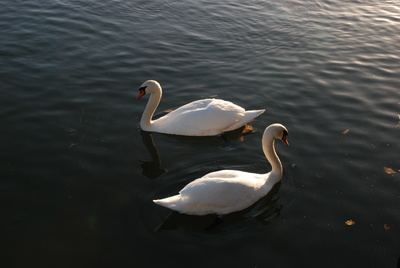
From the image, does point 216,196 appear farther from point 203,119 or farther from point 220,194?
point 203,119

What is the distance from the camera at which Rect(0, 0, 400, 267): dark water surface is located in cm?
621

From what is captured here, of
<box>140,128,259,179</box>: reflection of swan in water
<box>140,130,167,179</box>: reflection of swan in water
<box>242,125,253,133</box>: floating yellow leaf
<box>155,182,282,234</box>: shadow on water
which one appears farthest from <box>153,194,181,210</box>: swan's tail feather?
<box>242,125,253,133</box>: floating yellow leaf

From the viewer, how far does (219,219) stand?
6.66 meters

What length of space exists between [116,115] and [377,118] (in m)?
5.77

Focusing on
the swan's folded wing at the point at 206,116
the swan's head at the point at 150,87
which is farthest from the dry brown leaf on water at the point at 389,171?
the swan's head at the point at 150,87

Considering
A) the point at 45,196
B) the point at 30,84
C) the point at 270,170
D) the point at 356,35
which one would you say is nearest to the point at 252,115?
the point at 270,170

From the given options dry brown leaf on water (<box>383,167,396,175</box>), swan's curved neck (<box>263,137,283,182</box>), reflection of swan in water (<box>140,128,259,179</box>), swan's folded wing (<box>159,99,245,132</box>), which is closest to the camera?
swan's curved neck (<box>263,137,283,182</box>)

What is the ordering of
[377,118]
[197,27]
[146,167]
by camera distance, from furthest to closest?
[197,27] < [377,118] < [146,167]

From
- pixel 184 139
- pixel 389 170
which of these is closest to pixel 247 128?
pixel 184 139

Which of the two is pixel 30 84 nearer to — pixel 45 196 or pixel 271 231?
pixel 45 196

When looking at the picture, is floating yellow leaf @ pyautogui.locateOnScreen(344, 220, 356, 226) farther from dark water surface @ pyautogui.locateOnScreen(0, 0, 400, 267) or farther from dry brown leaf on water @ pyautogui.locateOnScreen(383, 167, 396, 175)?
dry brown leaf on water @ pyautogui.locateOnScreen(383, 167, 396, 175)

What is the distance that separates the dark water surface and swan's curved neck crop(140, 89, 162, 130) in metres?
0.25

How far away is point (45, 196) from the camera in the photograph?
696cm

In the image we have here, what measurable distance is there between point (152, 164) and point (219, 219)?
1972mm
